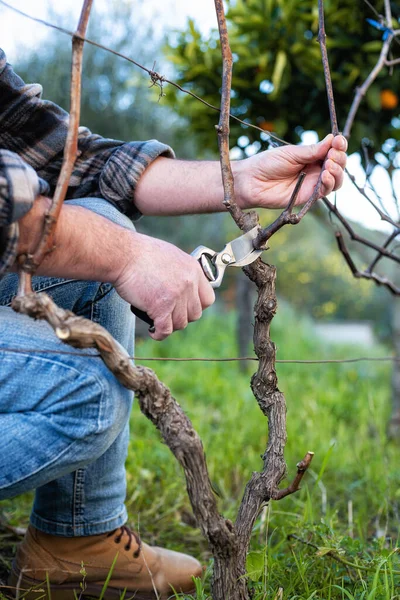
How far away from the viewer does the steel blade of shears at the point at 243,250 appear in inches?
48.4

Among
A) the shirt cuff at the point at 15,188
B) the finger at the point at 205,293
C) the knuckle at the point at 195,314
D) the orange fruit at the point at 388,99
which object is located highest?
the orange fruit at the point at 388,99

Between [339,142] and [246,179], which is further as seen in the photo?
[246,179]

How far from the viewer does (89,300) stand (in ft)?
4.68

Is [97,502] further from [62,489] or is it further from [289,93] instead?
[289,93]

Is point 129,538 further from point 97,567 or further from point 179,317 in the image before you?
point 179,317

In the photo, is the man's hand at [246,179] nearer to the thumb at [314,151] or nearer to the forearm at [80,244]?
the thumb at [314,151]

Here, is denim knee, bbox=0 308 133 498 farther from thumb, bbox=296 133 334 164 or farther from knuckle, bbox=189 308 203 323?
thumb, bbox=296 133 334 164

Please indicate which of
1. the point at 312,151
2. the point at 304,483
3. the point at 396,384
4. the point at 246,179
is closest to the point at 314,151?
the point at 312,151

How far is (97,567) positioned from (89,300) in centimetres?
61

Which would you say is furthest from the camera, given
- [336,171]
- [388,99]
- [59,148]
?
[388,99]

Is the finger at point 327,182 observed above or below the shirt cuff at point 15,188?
above

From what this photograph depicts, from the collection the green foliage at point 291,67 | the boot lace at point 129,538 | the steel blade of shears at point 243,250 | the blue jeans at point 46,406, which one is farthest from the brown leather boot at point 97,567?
the green foliage at point 291,67

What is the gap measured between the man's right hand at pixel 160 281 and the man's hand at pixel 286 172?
1.15ft

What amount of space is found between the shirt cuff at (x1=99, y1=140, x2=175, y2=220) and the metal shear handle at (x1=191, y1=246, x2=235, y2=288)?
0.37 m
